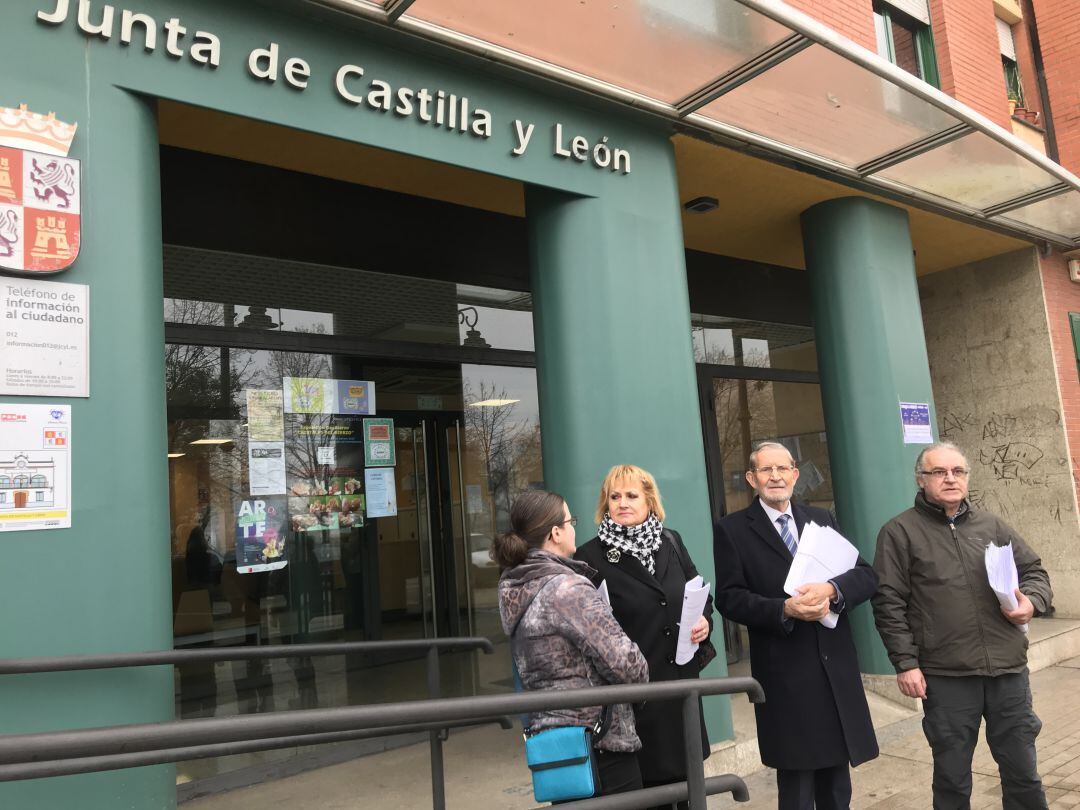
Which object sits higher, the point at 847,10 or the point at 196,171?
the point at 847,10

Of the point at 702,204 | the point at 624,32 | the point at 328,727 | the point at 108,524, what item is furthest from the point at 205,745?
the point at 702,204

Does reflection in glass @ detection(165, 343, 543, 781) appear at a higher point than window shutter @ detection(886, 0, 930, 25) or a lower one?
lower

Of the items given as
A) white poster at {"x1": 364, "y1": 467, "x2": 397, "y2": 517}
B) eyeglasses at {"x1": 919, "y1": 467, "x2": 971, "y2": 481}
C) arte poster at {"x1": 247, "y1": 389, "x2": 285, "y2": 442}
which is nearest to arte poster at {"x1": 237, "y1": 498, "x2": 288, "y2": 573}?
arte poster at {"x1": 247, "y1": 389, "x2": 285, "y2": 442}

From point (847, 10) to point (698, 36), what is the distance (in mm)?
2809

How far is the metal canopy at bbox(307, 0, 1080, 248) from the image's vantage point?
4199mm

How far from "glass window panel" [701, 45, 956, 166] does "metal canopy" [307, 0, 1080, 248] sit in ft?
0.04

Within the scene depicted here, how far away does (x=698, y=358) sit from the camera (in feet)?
26.7

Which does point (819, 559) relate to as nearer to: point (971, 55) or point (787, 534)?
point (787, 534)

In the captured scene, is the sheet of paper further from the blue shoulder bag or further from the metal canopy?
the metal canopy

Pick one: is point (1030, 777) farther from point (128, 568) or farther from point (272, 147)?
point (272, 147)

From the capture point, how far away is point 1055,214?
775cm

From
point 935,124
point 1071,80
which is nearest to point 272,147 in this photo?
point 935,124

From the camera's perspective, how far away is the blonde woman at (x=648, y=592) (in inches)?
114

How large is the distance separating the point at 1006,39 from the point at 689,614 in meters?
9.95
